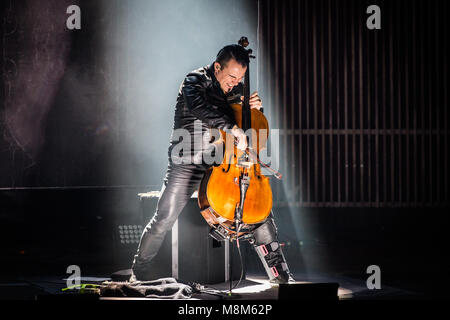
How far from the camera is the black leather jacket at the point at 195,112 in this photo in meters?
3.40

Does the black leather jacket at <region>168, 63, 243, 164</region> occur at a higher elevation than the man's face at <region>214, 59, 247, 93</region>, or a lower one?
lower

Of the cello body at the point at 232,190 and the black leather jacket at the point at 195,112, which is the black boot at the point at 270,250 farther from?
the black leather jacket at the point at 195,112

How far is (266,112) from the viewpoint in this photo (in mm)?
6117

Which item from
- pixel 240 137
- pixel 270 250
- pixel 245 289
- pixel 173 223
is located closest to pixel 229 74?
pixel 240 137

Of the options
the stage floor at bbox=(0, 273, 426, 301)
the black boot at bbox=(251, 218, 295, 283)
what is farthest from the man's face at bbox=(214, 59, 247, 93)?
the stage floor at bbox=(0, 273, 426, 301)

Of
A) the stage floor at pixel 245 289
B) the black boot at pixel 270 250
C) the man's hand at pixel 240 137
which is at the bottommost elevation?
the stage floor at pixel 245 289

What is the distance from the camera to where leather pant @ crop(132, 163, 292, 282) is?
3.52 metres

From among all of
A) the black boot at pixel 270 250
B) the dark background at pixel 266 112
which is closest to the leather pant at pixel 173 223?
the black boot at pixel 270 250

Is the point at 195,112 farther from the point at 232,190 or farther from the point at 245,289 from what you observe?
the point at 245,289

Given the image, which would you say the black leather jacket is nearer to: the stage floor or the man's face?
the man's face

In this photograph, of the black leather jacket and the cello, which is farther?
the black leather jacket

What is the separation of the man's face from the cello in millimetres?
71

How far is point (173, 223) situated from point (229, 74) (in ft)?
3.59

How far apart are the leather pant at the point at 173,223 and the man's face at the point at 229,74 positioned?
1.91 ft
